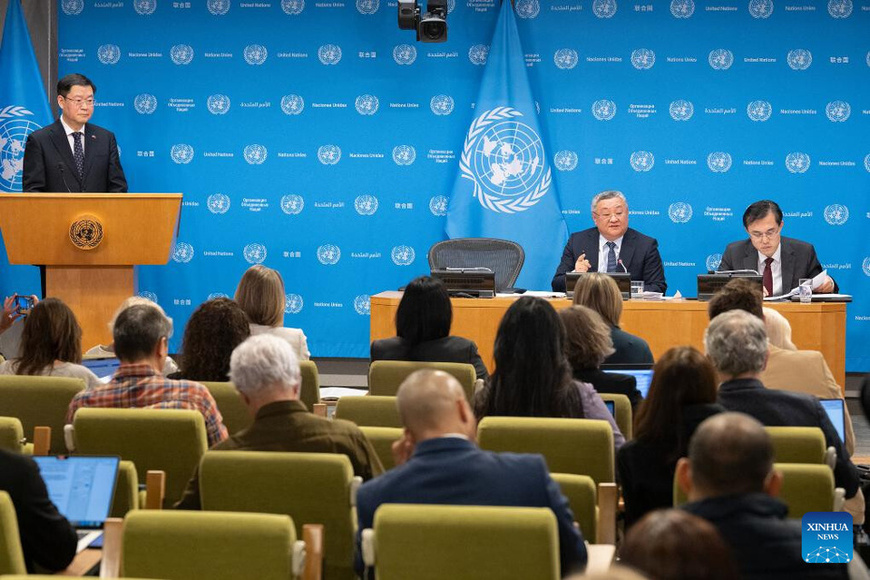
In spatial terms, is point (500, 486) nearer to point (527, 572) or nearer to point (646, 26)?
point (527, 572)

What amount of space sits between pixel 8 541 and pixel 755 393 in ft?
8.23

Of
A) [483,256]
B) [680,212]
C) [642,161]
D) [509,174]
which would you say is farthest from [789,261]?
[509,174]

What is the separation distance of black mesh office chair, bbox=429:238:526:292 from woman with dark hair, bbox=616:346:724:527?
15.1 feet

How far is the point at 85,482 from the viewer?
3.17 meters

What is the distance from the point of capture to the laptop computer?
3158 millimetres

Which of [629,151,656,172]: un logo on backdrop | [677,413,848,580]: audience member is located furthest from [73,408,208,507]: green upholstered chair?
[629,151,656,172]: un logo on backdrop

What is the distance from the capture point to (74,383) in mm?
4324

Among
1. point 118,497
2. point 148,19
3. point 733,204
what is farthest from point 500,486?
point 148,19

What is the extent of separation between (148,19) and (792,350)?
268 inches

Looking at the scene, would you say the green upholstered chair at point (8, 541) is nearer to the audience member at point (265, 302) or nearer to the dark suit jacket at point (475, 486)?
the dark suit jacket at point (475, 486)

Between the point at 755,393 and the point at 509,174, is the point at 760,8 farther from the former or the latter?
the point at 755,393

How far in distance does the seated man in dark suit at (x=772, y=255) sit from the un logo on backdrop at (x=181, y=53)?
4973 mm

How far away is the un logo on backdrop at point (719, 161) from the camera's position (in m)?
9.47

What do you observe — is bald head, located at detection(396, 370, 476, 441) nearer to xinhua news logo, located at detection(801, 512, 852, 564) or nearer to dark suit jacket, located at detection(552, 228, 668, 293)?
A: xinhua news logo, located at detection(801, 512, 852, 564)
